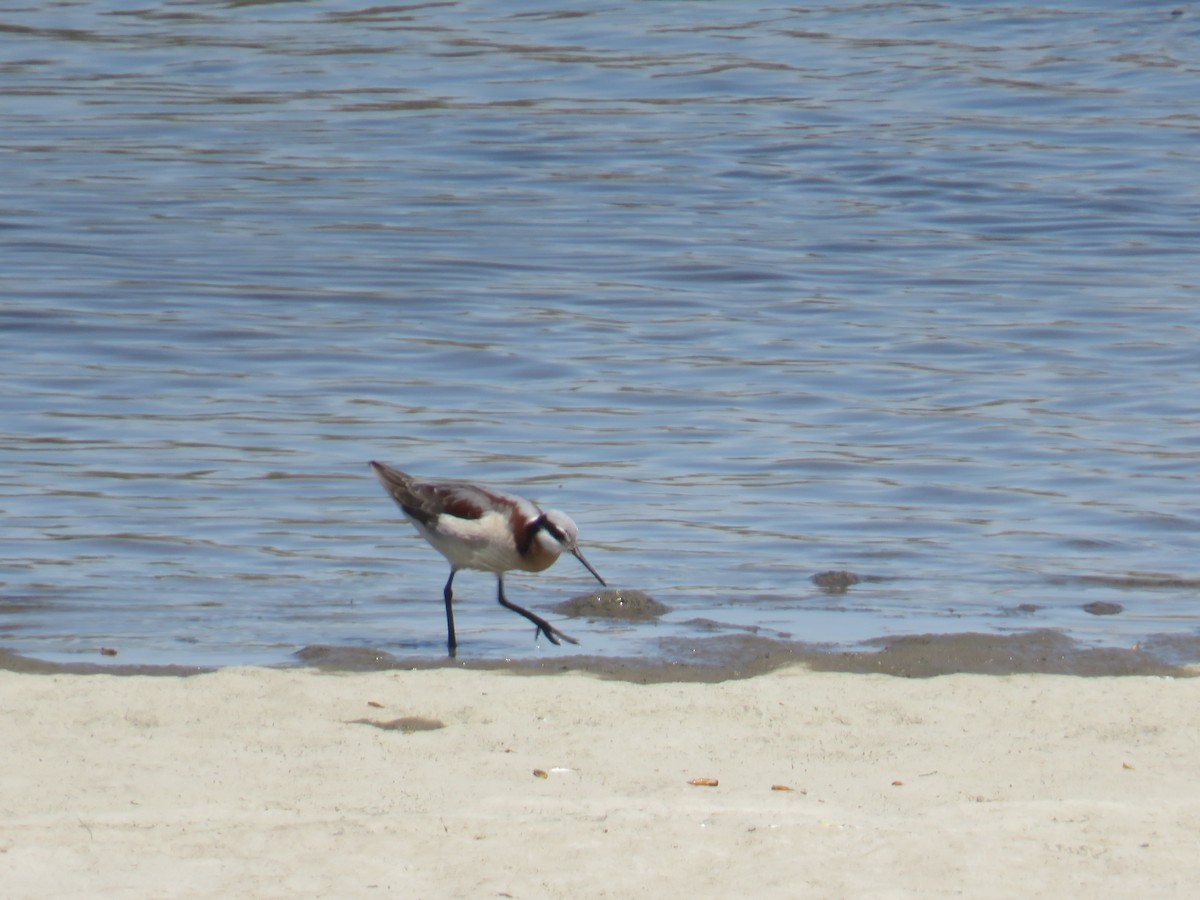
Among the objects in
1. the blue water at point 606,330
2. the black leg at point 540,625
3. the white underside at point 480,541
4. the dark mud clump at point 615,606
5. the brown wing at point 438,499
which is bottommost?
the blue water at point 606,330

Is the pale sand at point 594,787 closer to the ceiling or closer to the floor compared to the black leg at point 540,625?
closer to the ceiling

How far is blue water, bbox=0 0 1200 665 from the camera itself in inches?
361

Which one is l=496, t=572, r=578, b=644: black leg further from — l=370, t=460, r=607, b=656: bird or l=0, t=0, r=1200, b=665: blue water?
l=0, t=0, r=1200, b=665: blue water

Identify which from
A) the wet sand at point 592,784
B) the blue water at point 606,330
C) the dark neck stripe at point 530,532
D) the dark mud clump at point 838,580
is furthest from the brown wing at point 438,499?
the dark mud clump at point 838,580

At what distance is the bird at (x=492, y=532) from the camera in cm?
822

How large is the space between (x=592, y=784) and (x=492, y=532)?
223 cm

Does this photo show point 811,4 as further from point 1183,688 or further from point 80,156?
point 1183,688

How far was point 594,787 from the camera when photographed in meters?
6.10

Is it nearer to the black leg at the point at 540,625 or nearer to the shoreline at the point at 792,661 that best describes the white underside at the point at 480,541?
the black leg at the point at 540,625

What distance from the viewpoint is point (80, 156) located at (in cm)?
2259

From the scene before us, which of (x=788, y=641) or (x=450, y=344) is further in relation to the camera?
(x=450, y=344)

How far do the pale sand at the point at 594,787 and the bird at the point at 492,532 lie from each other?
40.3 inches

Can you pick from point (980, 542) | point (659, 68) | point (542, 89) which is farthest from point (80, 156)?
point (980, 542)

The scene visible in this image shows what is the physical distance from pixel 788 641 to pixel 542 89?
20.0 metres
